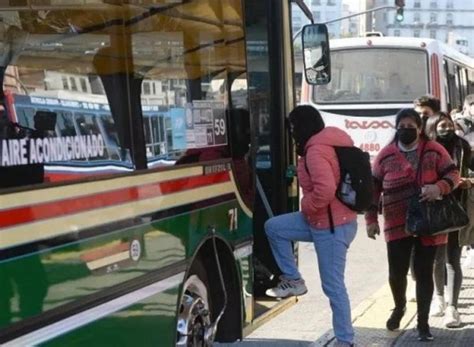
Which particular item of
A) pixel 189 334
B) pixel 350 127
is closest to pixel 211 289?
pixel 189 334

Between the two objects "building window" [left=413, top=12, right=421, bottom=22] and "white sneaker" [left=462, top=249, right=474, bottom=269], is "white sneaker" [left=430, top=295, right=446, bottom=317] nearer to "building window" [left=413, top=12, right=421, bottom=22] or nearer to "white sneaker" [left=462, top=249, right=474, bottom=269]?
"white sneaker" [left=462, top=249, right=474, bottom=269]

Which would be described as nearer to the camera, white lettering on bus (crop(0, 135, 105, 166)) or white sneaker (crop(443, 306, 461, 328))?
white lettering on bus (crop(0, 135, 105, 166))

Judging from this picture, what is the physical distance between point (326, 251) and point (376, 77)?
1242 centimetres

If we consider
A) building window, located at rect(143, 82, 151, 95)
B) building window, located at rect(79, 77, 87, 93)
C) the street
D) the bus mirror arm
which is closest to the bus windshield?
the street

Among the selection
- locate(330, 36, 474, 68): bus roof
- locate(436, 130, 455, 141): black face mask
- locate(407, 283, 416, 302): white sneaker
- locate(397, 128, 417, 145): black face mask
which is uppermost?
locate(330, 36, 474, 68): bus roof

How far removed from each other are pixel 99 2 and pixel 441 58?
15.0 metres

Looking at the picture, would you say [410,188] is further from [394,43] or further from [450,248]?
[394,43]

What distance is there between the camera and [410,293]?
339 inches

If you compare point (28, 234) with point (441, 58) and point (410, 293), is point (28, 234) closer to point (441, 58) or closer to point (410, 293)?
point (410, 293)

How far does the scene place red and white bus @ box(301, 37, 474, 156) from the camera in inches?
699

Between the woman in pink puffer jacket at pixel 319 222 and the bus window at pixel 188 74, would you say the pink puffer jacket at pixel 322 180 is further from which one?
the bus window at pixel 188 74

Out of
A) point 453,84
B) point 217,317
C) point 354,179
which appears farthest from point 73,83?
point 453,84

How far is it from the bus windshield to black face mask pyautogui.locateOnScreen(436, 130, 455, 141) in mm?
10589

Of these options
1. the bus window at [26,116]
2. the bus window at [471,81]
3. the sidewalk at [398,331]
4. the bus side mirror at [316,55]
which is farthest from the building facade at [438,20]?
the bus window at [26,116]
